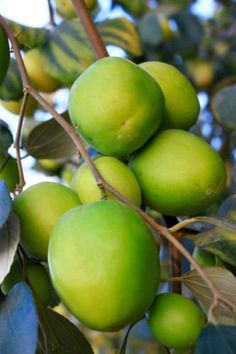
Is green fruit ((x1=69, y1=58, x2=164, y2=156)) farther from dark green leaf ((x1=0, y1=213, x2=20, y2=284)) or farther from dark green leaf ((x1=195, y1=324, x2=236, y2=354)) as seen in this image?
dark green leaf ((x1=195, y1=324, x2=236, y2=354))

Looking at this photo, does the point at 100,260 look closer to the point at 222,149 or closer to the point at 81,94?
the point at 81,94

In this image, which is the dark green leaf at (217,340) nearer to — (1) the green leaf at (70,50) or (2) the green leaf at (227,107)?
(1) the green leaf at (70,50)

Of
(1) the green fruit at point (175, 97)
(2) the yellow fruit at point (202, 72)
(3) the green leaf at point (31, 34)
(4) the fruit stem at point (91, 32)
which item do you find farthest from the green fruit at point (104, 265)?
(2) the yellow fruit at point (202, 72)

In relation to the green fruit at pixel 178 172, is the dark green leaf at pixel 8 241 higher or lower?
higher

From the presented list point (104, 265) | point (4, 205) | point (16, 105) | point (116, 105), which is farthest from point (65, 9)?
point (104, 265)

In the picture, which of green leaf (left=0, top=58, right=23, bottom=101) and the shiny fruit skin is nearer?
green leaf (left=0, top=58, right=23, bottom=101)

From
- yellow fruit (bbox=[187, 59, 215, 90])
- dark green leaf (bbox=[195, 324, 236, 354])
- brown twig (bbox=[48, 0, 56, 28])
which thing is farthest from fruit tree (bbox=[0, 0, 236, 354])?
yellow fruit (bbox=[187, 59, 215, 90])

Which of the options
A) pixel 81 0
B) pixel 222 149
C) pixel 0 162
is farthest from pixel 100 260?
pixel 222 149
